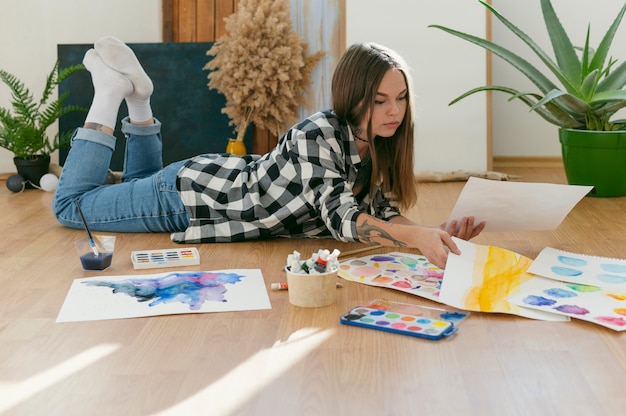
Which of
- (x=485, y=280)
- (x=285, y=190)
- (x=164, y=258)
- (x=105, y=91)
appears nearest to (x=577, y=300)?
(x=485, y=280)

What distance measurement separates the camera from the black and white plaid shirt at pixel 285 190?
7.08ft

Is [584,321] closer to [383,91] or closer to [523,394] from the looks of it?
[523,394]

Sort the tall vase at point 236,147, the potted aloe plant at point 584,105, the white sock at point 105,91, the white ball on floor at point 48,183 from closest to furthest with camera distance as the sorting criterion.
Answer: the white sock at point 105,91 → the potted aloe plant at point 584,105 → the white ball on floor at point 48,183 → the tall vase at point 236,147

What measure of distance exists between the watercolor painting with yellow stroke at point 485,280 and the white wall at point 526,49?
172cm

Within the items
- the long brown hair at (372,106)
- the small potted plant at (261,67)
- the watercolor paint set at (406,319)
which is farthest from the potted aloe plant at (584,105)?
the watercolor paint set at (406,319)

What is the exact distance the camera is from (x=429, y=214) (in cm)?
287

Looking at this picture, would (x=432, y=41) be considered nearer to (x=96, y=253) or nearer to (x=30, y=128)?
(x=30, y=128)

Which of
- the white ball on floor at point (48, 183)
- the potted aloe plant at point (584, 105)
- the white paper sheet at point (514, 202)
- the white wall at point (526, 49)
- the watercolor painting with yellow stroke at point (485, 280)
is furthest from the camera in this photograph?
the white wall at point (526, 49)

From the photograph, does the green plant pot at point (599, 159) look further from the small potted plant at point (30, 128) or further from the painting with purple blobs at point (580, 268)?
the small potted plant at point (30, 128)

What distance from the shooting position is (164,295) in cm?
189

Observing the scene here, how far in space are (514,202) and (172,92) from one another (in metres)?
1.96

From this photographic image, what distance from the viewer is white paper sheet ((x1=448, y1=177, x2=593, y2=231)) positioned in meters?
2.11

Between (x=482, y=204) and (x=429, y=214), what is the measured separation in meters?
0.71

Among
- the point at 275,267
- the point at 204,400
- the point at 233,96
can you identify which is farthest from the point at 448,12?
the point at 204,400
